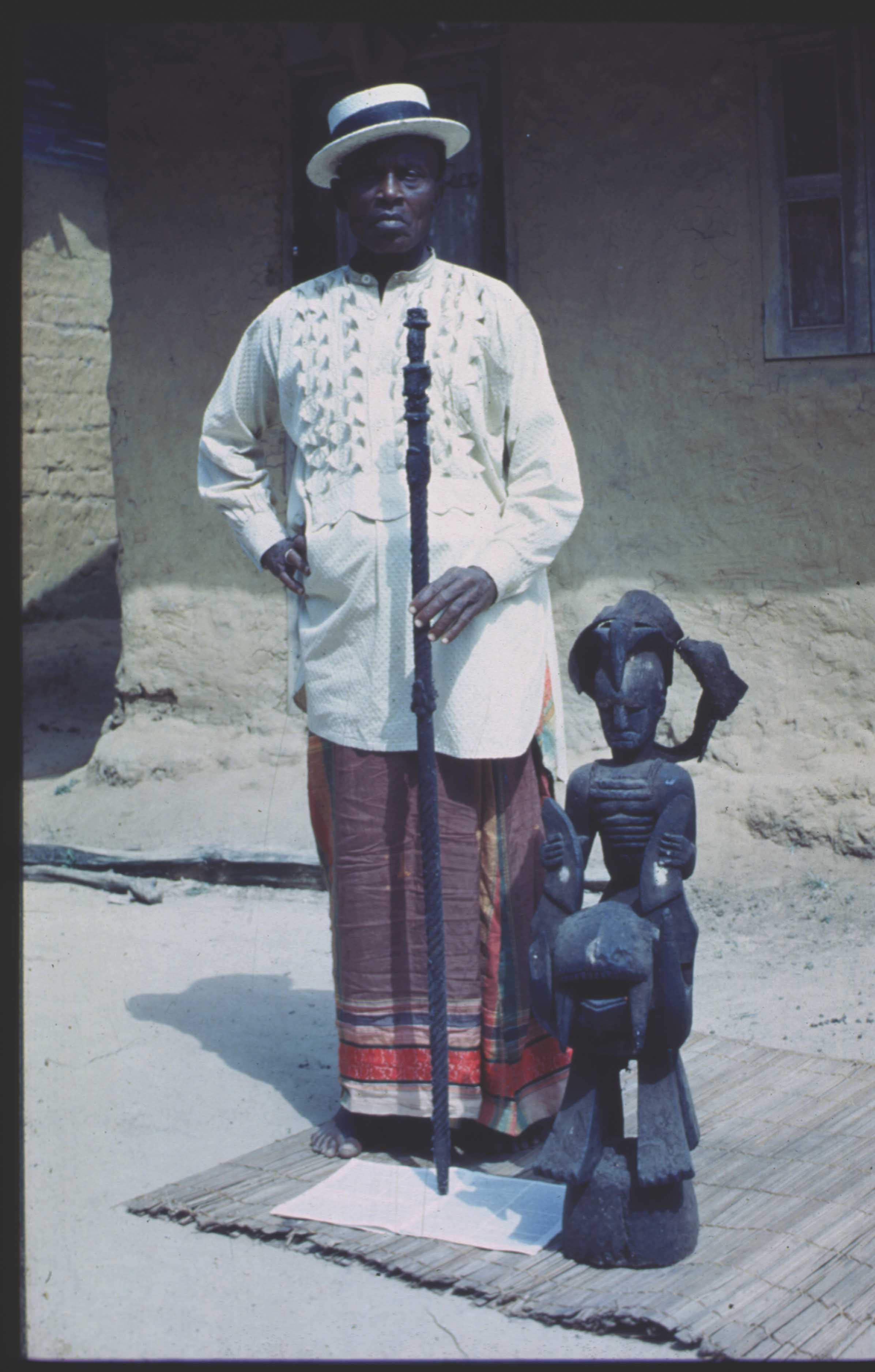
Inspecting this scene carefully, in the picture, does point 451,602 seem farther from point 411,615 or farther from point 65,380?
point 65,380

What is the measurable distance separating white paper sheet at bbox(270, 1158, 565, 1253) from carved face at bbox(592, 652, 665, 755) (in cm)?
94

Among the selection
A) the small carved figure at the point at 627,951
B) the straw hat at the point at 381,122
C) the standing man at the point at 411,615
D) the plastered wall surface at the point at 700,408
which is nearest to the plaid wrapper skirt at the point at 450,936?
the standing man at the point at 411,615

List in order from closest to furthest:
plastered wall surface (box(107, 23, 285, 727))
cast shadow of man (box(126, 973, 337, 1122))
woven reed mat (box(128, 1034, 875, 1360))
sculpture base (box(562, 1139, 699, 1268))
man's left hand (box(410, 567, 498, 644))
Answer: woven reed mat (box(128, 1034, 875, 1360))
sculpture base (box(562, 1139, 699, 1268))
man's left hand (box(410, 567, 498, 644))
cast shadow of man (box(126, 973, 337, 1122))
plastered wall surface (box(107, 23, 285, 727))

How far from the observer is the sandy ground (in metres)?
2.78

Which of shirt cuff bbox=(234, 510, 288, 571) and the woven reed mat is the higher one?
shirt cuff bbox=(234, 510, 288, 571)

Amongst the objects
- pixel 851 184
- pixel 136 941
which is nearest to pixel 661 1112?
pixel 136 941

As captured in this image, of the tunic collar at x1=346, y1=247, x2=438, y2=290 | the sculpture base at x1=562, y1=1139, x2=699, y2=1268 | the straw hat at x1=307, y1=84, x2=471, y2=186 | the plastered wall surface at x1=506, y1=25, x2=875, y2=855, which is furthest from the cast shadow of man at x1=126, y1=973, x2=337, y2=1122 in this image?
the straw hat at x1=307, y1=84, x2=471, y2=186

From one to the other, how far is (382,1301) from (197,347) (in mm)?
4737

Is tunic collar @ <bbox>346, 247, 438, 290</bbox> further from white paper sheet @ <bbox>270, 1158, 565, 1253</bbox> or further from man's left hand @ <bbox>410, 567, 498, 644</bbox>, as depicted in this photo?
white paper sheet @ <bbox>270, 1158, 565, 1253</bbox>

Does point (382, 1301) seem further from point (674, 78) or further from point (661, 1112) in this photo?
point (674, 78)

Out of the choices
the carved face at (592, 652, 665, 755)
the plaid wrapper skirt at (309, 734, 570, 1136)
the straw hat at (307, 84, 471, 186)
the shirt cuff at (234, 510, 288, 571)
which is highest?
the straw hat at (307, 84, 471, 186)

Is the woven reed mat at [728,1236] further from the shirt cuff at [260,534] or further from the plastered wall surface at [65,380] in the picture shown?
the plastered wall surface at [65,380]

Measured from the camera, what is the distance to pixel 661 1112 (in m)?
2.95

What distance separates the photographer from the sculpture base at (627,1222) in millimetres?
2893
